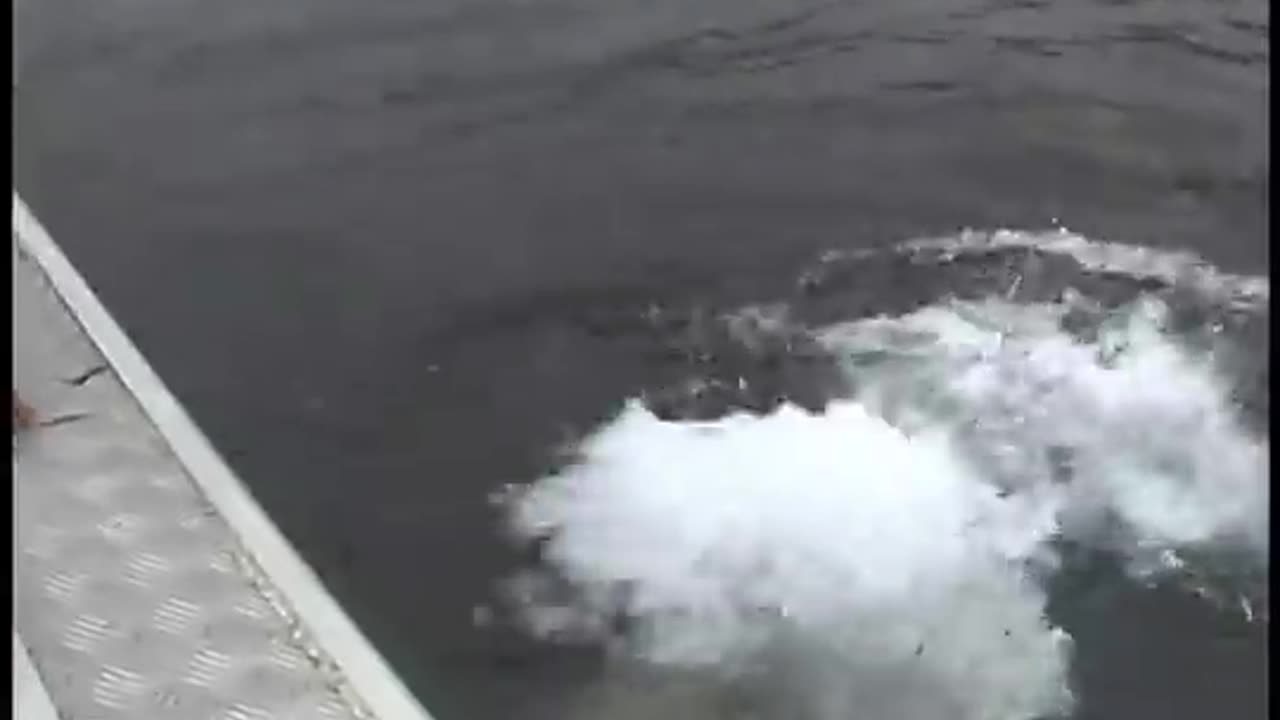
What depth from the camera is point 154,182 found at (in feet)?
28.0

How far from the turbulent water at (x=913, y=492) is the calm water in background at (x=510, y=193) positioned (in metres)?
0.21

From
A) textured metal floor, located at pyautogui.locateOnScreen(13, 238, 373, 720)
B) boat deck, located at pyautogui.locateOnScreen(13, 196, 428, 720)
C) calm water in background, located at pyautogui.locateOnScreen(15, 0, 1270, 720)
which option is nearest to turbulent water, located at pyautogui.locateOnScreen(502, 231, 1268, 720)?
calm water in background, located at pyautogui.locateOnScreen(15, 0, 1270, 720)

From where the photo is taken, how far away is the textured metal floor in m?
4.66

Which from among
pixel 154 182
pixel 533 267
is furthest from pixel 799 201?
pixel 154 182

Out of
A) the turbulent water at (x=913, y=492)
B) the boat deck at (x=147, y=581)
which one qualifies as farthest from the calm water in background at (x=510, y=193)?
the boat deck at (x=147, y=581)

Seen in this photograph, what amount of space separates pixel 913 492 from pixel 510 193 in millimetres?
2998

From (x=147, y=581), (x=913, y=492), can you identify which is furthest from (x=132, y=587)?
(x=913, y=492)

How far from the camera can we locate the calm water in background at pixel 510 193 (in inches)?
226

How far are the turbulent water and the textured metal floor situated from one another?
0.91 m

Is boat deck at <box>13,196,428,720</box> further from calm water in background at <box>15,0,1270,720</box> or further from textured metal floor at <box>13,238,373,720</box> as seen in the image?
calm water in background at <box>15,0,1270,720</box>

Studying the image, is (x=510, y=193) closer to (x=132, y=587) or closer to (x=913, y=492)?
(x=913, y=492)

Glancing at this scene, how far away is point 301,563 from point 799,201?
3.55m

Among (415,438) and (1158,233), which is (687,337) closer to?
(415,438)

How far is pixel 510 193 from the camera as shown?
321 inches
